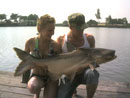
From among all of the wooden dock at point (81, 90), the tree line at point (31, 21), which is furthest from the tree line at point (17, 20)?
the wooden dock at point (81, 90)

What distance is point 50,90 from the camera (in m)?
3.46

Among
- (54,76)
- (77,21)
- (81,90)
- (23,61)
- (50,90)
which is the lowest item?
(81,90)

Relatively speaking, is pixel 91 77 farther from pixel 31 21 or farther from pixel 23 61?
pixel 31 21

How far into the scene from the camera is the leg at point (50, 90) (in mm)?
3443

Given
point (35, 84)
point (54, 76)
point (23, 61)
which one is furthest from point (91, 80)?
point (23, 61)

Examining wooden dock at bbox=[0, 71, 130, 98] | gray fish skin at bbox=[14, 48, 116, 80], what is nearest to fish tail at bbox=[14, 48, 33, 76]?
gray fish skin at bbox=[14, 48, 116, 80]

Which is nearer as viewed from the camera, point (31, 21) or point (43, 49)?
point (43, 49)

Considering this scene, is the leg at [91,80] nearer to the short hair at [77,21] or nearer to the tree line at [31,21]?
the short hair at [77,21]

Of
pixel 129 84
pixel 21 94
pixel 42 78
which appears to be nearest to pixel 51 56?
pixel 42 78

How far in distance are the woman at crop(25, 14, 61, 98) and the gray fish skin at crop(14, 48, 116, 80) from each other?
15cm

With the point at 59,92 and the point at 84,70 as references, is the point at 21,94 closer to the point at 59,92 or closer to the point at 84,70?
the point at 59,92

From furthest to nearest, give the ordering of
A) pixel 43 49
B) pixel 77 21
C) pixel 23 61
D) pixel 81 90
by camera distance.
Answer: pixel 81 90 < pixel 43 49 < pixel 77 21 < pixel 23 61

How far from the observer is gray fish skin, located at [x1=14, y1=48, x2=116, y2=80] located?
125 inches

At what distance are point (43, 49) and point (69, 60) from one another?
553mm
